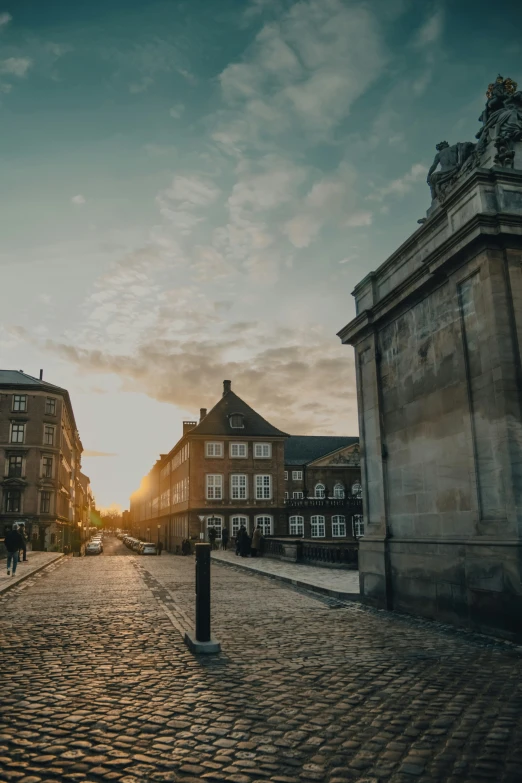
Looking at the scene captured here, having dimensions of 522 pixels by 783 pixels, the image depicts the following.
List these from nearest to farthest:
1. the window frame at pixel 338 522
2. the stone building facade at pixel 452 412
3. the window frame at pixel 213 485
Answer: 1. the stone building facade at pixel 452 412
2. the window frame at pixel 213 485
3. the window frame at pixel 338 522

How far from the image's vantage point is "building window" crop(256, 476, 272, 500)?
171 ft

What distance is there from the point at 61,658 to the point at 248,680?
2435mm

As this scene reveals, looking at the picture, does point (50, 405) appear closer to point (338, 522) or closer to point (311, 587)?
point (338, 522)

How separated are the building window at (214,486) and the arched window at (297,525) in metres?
9.03

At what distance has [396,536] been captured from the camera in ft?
36.0

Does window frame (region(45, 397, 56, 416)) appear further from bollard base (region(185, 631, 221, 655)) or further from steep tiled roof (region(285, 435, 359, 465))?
bollard base (region(185, 631, 221, 655))

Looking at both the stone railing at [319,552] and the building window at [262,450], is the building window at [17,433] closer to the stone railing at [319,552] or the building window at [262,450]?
the building window at [262,450]

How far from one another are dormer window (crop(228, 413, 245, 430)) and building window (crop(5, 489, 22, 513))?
19011 mm

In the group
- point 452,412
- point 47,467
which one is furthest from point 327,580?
point 47,467

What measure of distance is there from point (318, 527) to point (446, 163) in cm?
4972

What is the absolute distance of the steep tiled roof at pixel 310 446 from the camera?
71125mm

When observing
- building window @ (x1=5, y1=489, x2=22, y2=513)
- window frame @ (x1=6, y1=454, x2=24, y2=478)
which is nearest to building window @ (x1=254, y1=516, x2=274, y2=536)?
building window @ (x1=5, y1=489, x2=22, y2=513)

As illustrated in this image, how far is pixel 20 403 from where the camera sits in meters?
52.5

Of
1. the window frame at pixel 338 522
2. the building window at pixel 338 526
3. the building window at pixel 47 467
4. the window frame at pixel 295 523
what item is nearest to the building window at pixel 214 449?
the window frame at pixel 295 523
